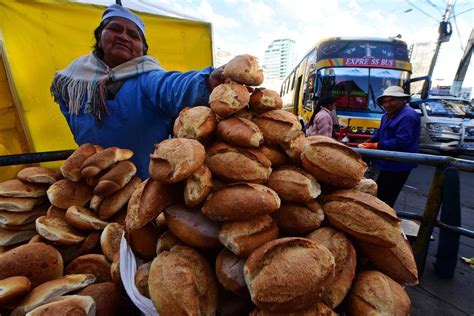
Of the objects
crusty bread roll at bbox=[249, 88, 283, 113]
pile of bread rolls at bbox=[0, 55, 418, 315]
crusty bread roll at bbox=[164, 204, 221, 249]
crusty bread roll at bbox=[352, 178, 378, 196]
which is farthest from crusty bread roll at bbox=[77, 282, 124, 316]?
crusty bread roll at bbox=[352, 178, 378, 196]

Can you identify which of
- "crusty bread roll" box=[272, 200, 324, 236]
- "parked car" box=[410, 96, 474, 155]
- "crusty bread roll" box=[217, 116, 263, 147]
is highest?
"crusty bread roll" box=[217, 116, 263, 147]

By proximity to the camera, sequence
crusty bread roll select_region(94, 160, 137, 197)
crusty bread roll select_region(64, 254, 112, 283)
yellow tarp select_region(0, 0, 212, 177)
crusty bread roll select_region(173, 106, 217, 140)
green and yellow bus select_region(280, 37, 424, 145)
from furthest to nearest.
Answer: green and yellow bus select_region(280, 37, 424, 145) < yellow tarp select_region(0, 0, 212, 177) < crusty bread roll select_region(94, 160, 137, 197) < crusty bread roll select_region(64, 254, 112, 283) < crusty bread roll select_region(173, 106, 217, 140)

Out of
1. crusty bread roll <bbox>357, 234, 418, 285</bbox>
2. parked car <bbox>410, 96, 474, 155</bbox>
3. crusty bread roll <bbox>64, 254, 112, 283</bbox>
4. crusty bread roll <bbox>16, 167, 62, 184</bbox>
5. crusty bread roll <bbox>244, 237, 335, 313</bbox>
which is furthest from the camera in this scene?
parked car <bbox>410, 96, 474, 155</bbox>

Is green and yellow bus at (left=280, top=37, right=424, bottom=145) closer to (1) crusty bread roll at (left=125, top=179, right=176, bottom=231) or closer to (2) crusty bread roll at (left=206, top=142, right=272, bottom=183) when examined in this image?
(2) crusty bread roll at (left=206, top=142, right=272, bottom=183)

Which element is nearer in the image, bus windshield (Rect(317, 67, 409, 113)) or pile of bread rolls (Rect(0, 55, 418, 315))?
pile of bread rolls (Rect(0, 55, 418, 315))

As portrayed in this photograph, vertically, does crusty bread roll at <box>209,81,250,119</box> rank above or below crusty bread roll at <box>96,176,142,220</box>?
above

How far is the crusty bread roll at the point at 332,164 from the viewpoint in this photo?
907 mm

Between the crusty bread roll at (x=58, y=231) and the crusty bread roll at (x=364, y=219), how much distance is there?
112 cm

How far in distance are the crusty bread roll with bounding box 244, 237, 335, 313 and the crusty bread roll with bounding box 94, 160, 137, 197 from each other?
84cm

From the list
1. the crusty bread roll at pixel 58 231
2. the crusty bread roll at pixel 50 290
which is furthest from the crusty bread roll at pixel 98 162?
the crusty bread roll at pixel 50 290

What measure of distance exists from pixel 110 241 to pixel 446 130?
12.2 m

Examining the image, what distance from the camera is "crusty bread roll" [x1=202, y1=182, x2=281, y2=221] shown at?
0.74m

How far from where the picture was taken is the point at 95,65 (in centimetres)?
208

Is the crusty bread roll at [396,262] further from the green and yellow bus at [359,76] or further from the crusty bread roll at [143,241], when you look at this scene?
the green and yellow bus at [359,76]
